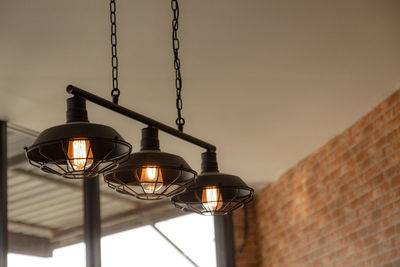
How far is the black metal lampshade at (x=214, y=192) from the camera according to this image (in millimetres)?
2629

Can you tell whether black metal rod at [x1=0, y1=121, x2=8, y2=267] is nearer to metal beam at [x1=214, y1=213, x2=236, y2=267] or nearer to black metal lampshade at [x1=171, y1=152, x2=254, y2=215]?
black metal lampshade at [x1=171, y1=152, x2=254, y2=215]

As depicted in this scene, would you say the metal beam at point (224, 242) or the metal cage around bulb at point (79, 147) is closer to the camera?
the metal cage around bulb at point (79, 147)

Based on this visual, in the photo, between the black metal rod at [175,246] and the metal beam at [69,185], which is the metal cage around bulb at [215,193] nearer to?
the metal beam at [69,185]

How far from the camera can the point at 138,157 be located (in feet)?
7.78

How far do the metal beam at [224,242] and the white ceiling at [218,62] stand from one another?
4.62ft

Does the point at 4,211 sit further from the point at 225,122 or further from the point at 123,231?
the point at 225,122

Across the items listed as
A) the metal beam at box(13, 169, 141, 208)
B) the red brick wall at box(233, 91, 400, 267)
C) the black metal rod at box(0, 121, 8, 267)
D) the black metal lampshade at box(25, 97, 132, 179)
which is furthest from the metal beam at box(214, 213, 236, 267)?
the black metal lampshade at box(25, 97, 132, 179)

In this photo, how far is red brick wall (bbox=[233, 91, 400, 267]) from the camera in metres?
4.50

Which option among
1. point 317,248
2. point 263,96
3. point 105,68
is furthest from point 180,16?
point 317,248

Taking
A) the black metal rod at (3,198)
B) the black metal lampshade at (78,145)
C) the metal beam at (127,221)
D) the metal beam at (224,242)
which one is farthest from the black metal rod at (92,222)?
the black metal lampshade at (78,145)

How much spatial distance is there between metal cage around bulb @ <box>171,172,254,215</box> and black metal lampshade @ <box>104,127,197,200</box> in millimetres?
188

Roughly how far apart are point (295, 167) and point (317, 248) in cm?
74

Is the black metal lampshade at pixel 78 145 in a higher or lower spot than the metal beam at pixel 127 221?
lower

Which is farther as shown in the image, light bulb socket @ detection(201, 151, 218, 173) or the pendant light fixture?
light bulb socket @ detection(201, 151, 218, 173)
